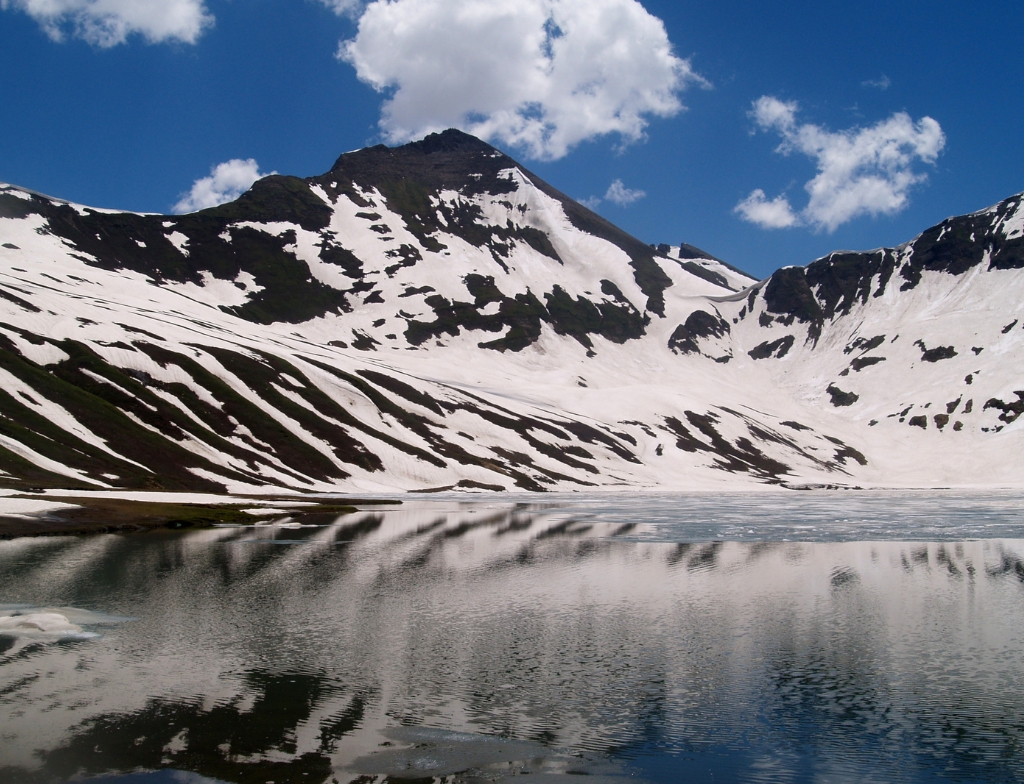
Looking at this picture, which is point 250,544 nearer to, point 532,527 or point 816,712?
point 532,527

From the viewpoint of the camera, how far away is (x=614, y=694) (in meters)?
24.6

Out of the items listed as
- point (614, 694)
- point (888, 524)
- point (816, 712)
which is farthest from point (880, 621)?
point (888, 524)

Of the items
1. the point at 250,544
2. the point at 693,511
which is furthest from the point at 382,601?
the point at 693,511

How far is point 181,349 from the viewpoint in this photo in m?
152

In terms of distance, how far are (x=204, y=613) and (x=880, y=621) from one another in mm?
29415

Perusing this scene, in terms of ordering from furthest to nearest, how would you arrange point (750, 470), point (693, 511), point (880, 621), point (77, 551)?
point (750, 470), point (693, 511), point (77, 551), point (880, 621)

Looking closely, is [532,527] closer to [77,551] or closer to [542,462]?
[77,551]

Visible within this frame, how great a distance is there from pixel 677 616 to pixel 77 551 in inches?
1609

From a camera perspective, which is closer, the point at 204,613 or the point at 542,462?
the point at 204,613

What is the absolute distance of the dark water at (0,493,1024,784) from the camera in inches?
757

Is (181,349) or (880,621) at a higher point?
(181,349)

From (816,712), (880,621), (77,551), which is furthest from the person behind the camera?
(77,551)

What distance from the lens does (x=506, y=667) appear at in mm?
27594

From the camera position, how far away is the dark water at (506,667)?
63.1 ft
